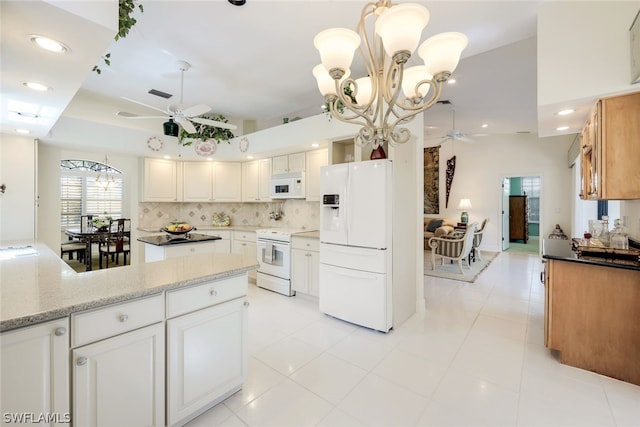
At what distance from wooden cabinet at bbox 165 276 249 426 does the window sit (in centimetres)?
734

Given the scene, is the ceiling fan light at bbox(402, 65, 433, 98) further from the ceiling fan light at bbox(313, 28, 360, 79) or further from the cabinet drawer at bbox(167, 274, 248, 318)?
the cabinet drawer at bbox(167, 274, 248, 318)

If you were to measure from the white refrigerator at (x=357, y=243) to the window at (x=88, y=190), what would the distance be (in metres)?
6.87

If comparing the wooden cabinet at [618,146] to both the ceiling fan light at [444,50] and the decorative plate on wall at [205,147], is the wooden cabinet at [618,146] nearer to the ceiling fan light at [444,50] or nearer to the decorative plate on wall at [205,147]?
the ceiling fan light at [444,50]

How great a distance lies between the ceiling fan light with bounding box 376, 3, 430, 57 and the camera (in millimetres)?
1248

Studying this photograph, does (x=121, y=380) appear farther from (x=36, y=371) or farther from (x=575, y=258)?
(x=575, y=258)

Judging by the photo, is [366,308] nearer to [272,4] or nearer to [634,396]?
[634,396]

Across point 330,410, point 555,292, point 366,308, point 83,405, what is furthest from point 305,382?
point 555,292

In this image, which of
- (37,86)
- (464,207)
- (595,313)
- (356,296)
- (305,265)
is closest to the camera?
(37,86)

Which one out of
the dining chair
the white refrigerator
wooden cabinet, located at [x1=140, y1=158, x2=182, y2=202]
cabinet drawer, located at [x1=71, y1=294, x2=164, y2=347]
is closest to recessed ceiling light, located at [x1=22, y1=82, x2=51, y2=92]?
cabinet drawer, located at [x1=71, y1=294, x2=164, y2=347]

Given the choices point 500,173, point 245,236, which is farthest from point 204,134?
point 500,173

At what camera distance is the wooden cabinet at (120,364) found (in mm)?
1219

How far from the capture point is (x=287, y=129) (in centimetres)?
398

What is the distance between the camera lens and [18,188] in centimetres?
315

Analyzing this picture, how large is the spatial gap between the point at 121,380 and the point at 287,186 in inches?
131
